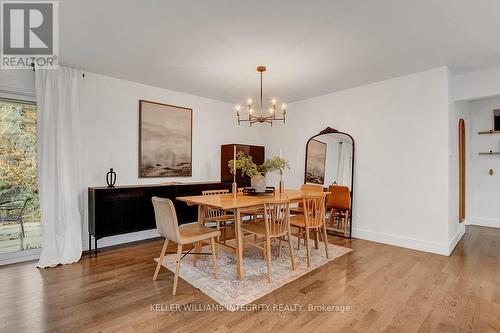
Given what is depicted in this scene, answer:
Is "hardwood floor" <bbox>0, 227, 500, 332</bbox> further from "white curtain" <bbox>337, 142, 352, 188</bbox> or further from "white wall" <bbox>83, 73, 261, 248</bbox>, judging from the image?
"white curtain" <bbox>337, 142, 352, 188</bbox>

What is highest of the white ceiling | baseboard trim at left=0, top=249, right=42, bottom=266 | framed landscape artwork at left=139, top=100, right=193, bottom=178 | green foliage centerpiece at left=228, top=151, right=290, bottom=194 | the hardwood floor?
the white ceiling

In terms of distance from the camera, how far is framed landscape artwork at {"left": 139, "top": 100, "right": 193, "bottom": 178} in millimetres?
4289

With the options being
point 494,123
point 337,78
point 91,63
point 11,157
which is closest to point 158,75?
point 91,63

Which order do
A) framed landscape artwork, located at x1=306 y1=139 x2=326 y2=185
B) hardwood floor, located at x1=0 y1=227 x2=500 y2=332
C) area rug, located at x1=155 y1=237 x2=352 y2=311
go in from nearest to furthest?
hardwood floor, located at x1=0 y1=227 x2=500 y2=332
area rug, located at x1=155 y1=237 x2=352 y2=311
framed landscape artwork, located at x1=306 y1=139 x2=326 y2=185

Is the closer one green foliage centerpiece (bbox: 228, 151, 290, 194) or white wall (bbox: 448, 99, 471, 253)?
green foliage centerpiece (bbox: 228, 151, 290, 194)

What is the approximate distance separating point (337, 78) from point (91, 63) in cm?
356

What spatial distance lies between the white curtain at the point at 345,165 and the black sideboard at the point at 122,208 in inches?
112

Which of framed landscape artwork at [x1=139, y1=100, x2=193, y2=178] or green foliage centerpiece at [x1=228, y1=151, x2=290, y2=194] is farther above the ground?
framed landscape artwork at [x1=139, y1=100, x2=193, y2=178]

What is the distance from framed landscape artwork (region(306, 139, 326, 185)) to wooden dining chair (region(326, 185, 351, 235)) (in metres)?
0.49

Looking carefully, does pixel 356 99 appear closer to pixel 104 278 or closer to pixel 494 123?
pixel 494 123

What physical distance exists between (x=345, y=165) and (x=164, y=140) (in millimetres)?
3275

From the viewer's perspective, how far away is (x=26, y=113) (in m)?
3.48

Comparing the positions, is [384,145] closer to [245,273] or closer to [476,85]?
[476,85]

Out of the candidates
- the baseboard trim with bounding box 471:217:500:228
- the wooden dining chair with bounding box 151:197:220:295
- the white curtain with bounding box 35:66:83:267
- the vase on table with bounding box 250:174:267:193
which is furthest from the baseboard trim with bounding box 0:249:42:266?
the baseboard trim with bounding box 471:217:500:228
